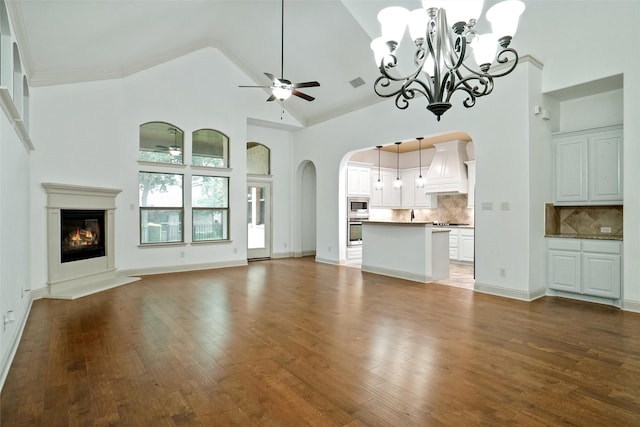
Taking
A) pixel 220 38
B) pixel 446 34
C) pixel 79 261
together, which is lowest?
pixel 79 261

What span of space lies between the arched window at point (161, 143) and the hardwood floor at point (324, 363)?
324 centimetres

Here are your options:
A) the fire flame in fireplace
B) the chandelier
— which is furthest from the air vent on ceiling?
the fire flame in fireplace

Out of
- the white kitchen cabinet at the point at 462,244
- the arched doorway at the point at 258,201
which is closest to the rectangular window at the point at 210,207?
the arched doorway at the point at 258,201

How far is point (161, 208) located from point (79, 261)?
6.15 ft

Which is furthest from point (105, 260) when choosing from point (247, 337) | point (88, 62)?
point (247, 337)

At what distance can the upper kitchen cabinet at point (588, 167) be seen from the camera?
4828 millimetres

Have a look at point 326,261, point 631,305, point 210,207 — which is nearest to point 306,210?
point 326,261

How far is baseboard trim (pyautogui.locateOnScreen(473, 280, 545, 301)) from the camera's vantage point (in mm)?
4992

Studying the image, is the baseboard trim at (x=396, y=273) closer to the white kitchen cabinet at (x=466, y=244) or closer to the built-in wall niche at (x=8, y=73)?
the white kitchen cabinet at (x=466, y=244)

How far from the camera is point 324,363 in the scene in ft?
9.43

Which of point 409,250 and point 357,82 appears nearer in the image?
point 409,250

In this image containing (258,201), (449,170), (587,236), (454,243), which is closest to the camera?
(587,236)

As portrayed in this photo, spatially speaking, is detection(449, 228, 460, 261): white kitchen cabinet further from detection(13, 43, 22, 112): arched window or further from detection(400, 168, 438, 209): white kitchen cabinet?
detection(13, 43, 22, 112): arched window

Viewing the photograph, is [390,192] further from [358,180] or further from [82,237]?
[82,237]
